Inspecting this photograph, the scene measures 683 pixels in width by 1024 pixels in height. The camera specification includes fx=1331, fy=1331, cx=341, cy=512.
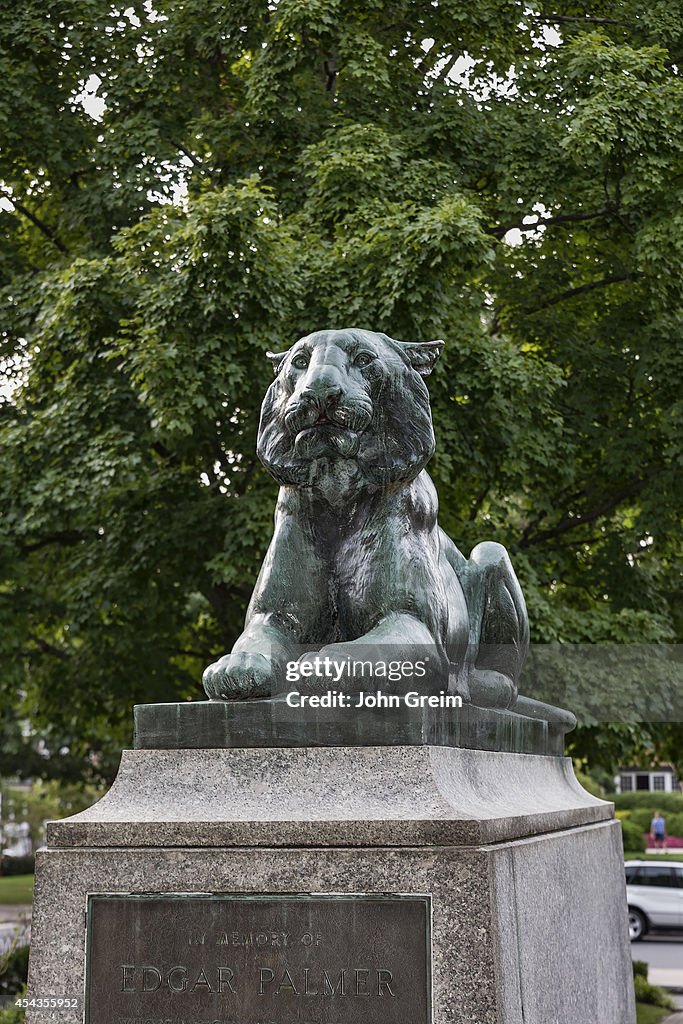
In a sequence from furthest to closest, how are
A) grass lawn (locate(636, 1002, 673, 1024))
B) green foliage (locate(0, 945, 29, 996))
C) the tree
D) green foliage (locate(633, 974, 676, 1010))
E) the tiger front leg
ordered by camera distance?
1. green foliage (locate(633, 974, 676, 1010))
2. green foliage (locate(0, 945, 29, 996))
3. grass lawn (locate(636, 1002, 673, 1024))
4. the tree
5. the tiger front leg

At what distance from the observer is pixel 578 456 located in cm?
1454

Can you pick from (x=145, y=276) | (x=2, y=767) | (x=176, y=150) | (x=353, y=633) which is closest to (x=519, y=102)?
(x=176, y=150)

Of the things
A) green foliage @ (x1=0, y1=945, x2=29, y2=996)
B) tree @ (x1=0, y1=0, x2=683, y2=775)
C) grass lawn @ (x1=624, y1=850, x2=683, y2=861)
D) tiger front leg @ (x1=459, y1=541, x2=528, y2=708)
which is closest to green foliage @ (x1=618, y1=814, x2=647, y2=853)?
grass lawn @ (x1=624, y1=850, x2=683, y2=861)

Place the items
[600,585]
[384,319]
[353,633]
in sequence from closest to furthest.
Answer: [353,633], [384,319], [600,585]

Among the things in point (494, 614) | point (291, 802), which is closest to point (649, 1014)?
point (494, 614)

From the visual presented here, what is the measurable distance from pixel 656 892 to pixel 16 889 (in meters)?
16.1

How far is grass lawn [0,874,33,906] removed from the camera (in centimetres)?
2806

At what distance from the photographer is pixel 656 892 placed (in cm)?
2197

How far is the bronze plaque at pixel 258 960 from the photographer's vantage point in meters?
3.92

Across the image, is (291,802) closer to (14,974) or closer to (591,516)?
(14,974)

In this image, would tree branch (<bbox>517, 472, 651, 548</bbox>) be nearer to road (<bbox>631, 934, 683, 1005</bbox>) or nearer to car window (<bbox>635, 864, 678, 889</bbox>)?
road (<bbox>631, 934, 683, 1005</bbox>)

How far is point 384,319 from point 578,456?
3.47 metres

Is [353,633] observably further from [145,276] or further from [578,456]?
[578,456]

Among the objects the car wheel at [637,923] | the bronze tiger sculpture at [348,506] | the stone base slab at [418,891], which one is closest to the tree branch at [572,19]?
the bronze tiger sculpture at [348,506]
